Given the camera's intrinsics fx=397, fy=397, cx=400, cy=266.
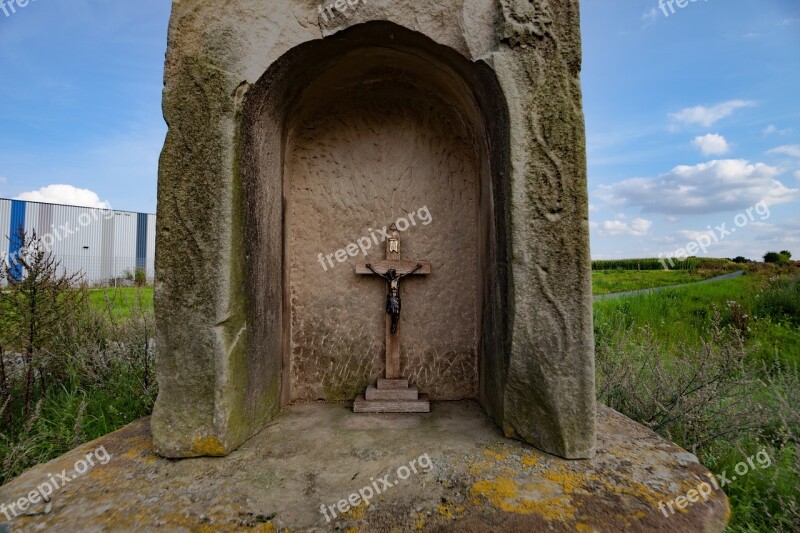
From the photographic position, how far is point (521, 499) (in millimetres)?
1666

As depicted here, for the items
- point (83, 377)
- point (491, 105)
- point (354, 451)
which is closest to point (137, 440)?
point (354, 451)

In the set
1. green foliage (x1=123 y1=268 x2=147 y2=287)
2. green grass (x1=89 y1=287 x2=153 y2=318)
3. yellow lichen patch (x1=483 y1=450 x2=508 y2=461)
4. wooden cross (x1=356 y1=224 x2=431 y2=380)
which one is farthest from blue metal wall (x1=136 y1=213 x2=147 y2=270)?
yellow lichen patch (x1=483 y1=450 x2=508 y2=461)

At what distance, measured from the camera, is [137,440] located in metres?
2.23

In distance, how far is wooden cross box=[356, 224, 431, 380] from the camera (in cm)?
300

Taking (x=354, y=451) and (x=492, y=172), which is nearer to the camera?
(x=354, y=451)

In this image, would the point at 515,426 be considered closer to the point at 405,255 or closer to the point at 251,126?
the point at 405,255

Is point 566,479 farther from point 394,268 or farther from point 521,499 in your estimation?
point 394,268

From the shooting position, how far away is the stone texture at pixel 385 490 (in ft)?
5.06

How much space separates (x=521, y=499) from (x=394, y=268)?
5.67 ft

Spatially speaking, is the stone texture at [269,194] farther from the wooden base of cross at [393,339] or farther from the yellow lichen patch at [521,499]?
the wooden base of cross at [393,339]

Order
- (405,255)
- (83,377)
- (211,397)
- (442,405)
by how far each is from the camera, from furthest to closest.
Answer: (83,377) → (405,255) → (442,405) → (211,397)

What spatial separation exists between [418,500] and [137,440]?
1.64 m

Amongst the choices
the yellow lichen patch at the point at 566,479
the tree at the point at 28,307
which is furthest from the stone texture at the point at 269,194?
the tree at the point at 28,307

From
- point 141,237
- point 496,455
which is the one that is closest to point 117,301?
point 496,455
